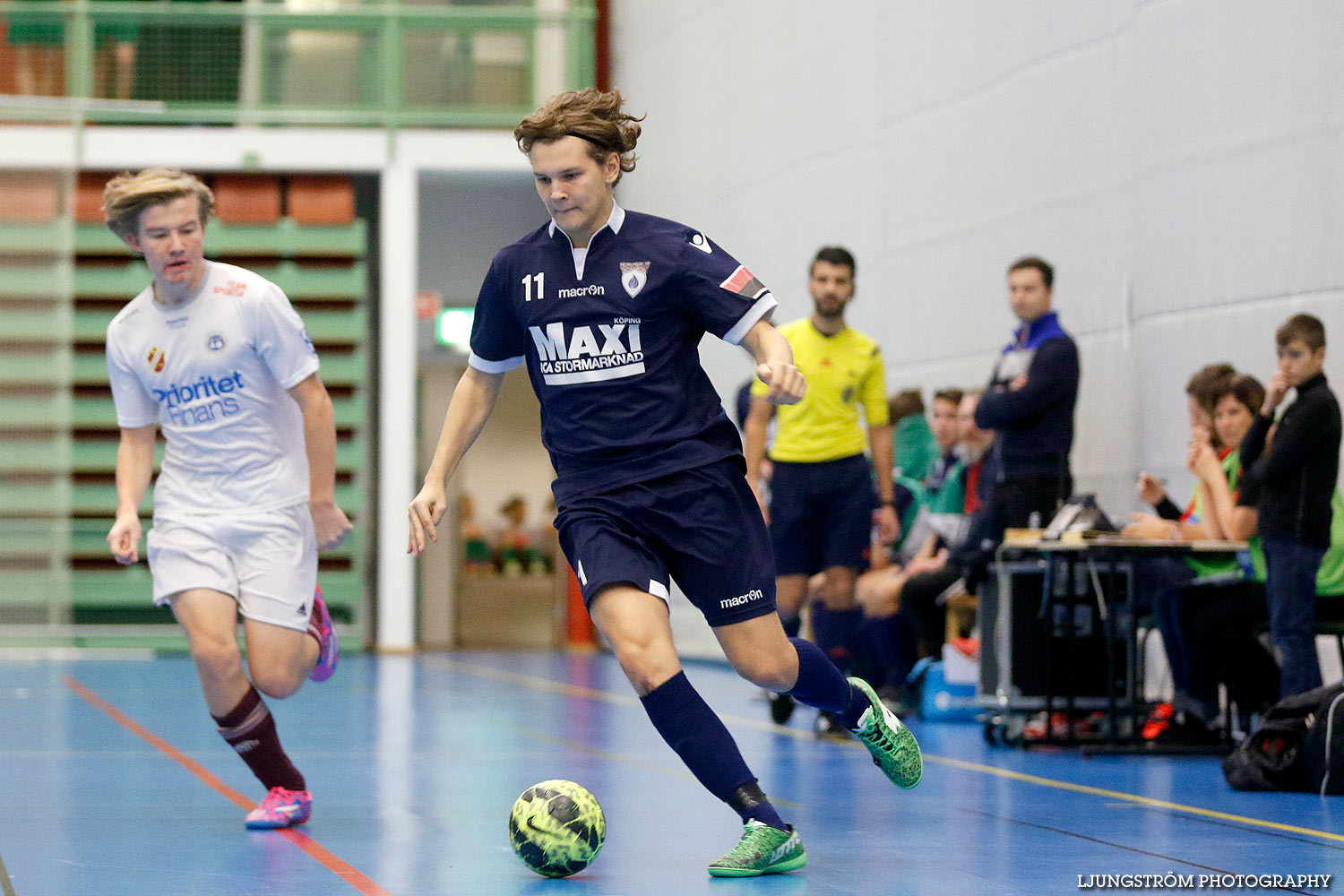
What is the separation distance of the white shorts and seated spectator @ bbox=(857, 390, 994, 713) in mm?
4561

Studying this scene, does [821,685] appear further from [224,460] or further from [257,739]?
[224,460]

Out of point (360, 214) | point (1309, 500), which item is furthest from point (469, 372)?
point (360, 214)

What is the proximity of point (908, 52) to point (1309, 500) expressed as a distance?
6415 mm

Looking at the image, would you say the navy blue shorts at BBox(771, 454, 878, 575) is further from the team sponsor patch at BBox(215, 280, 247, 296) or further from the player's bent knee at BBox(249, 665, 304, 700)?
the team sponsor patch at BBox(215, 280, 247, 296)

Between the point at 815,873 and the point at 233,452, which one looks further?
the point at 233,452

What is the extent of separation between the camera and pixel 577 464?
4547 mm

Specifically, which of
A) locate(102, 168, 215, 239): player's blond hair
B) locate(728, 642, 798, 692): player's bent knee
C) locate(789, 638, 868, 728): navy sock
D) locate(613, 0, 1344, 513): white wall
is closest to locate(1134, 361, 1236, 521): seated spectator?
→ locate(613, 0, 1344, 513): white wall

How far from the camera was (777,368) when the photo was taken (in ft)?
13.4

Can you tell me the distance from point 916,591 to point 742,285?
542cm

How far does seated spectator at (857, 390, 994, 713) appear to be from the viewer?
375 inches

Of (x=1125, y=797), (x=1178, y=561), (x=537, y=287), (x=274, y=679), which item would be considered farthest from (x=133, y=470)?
(x=1178, y=561)

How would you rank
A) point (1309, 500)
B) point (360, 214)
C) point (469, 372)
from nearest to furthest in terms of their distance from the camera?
point (469, 372), point (1309, 500), point (360, 214)

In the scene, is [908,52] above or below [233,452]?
above

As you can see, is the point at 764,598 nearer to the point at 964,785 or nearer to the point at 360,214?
the point at 964,785
